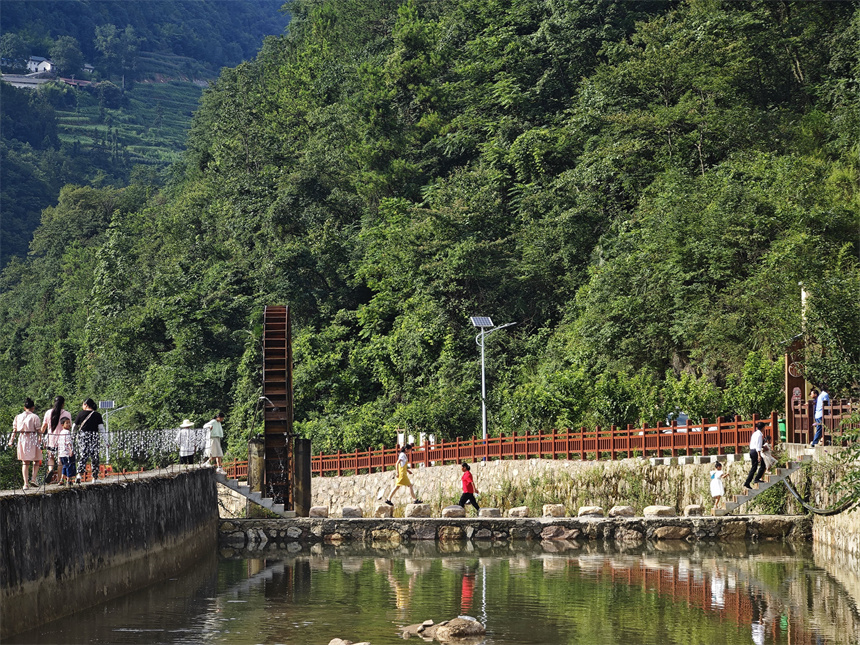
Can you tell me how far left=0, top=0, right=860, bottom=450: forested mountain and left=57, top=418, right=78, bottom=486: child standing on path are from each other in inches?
607

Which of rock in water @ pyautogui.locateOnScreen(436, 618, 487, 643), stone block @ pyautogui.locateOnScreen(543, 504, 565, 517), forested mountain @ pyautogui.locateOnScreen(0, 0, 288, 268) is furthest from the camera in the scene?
forested mountain @ pyautogui.locateOnScreen(0, 0, 288, 268)

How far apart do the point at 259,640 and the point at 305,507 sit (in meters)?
15.5

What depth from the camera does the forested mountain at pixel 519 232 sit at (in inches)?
1535

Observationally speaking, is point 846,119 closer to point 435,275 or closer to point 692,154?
point 692,154

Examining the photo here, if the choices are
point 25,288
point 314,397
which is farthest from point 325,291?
point 25,288

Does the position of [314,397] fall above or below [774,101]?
below

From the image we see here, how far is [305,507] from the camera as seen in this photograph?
32.2 m

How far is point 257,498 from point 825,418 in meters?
14.0

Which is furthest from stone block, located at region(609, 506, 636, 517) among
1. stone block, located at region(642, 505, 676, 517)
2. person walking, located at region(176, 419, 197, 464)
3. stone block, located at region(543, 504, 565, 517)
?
person walking, located at region(176, 419, 197, 464)

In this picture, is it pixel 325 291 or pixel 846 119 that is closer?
pixel 846 119

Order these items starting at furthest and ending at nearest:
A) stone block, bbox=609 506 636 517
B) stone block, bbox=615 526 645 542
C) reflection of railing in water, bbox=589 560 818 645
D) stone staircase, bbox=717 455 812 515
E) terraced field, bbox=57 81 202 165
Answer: terraced field, bbox=57 81 202 165 → stone block, bbox=609 506 636 517 → stone block, bbox=615 526 645 542 → stone staircase, bbox=717 455 812 515 → reflection of railing in water, bbox=589 560 818 645

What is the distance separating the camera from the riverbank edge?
1081 inches

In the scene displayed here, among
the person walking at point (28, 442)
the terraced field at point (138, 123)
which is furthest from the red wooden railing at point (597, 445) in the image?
A: the terraced field at point (138, 123)

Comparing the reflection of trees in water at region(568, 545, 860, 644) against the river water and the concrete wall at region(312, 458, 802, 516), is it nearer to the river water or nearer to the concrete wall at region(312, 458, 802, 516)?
the river water
